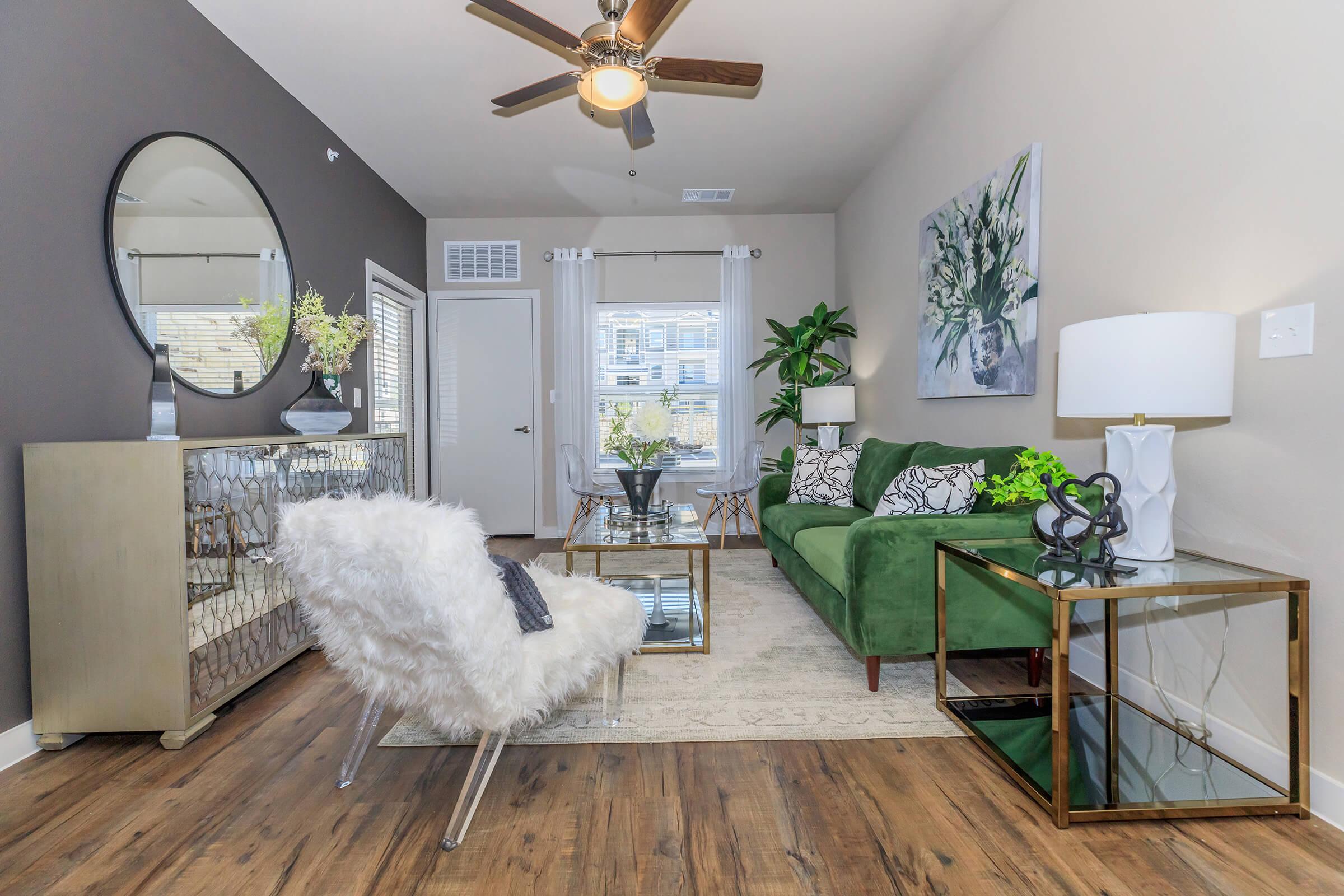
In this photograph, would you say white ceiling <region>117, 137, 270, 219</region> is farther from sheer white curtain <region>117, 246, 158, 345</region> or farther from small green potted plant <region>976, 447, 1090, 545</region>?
small green potted plant <region>976, 447, 1090, 545</region>

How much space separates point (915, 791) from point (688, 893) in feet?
2.34

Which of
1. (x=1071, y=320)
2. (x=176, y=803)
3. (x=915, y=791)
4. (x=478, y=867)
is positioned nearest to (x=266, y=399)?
(x=176, y=803)

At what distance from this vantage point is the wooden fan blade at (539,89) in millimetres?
2738

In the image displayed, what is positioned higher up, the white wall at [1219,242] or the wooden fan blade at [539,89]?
the wooden fan blade at [539,89]

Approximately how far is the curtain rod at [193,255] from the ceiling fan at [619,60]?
1.37 m

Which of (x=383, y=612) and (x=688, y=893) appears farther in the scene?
(x=383, y=612)

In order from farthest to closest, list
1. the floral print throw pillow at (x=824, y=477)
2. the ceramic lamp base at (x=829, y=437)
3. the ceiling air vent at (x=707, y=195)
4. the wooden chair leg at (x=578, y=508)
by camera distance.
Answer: the wooden chair leg at (x=578, y=508)
the ceiling air vent at (x=707, y=195)
the ceramic lamp base at (x=829, y=437)
the floral print throw pillow at (x=824, y=477)

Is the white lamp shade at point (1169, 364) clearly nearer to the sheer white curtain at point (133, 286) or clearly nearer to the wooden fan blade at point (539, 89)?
the wooden fan blade at point (539, 89)

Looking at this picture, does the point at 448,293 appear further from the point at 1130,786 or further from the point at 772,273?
the point at 1130,786

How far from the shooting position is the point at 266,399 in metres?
3.19

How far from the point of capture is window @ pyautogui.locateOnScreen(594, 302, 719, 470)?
18.9 feet

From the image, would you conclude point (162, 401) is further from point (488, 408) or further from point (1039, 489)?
point (488, 408)

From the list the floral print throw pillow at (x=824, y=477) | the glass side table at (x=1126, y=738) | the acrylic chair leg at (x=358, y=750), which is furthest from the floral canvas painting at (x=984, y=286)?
the acrylic chair leg at (x=358, y=750)

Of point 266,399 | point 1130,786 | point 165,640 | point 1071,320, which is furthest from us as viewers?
point 266,399
